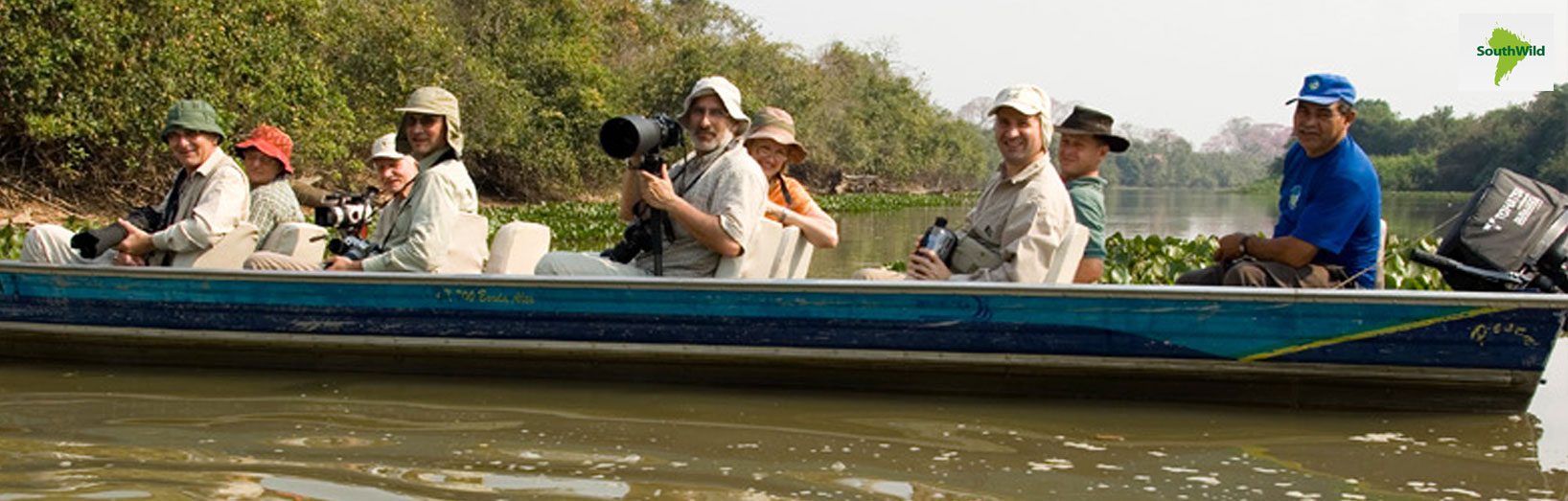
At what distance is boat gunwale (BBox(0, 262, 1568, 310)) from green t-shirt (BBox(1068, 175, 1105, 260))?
537mm

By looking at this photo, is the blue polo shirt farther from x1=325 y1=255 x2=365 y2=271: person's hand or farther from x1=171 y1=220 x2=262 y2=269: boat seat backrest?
x1=171 y1=220 x2=262 y2=269: boat seat backrest

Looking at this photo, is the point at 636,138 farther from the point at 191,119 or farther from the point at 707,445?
the point at 191,119

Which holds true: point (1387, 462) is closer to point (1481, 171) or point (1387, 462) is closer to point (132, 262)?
point (132, 262)

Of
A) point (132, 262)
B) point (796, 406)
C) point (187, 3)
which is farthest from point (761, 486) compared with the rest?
point (187, 3)

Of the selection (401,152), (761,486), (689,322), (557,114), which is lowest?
(761,486)

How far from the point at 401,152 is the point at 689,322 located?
160 centimetres

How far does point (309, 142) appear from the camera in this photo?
19547 millimetres

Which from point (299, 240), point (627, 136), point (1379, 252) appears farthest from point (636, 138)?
point (1379, 252)

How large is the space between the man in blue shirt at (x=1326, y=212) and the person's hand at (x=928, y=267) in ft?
3.37

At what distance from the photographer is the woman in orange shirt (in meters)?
6.34

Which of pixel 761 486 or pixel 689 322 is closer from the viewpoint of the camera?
pixel 761 486

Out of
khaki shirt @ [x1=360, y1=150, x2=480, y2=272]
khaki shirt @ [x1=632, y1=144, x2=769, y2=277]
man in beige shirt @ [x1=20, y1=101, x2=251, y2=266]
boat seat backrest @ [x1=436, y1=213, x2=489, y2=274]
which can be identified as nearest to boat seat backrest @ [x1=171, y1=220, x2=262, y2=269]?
man in beige shirt @ [x1=20, y1=101, x2=251, y2=266]

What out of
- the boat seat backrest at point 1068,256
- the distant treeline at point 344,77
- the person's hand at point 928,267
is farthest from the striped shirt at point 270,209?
the distant treeline at point 344,77

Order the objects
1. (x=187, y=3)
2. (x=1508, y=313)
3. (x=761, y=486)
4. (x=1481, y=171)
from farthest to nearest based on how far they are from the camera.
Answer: (x=1481, y=171)
(x=187, y=3)
(x=1508, y=313)
(x=761, y=486)
